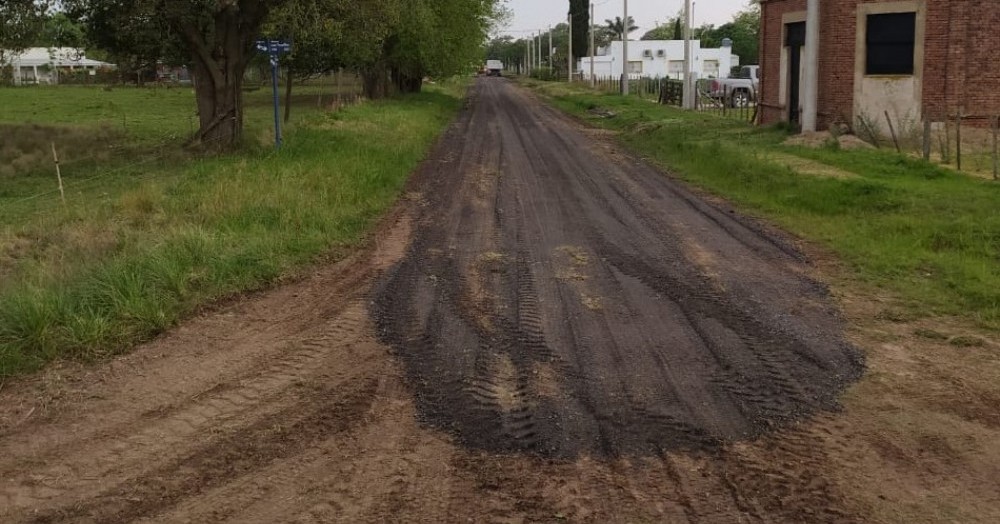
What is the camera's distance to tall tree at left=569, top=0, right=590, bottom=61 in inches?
3506

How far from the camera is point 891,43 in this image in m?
20.2

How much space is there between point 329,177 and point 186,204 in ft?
8.87

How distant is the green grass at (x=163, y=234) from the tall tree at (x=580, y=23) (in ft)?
243

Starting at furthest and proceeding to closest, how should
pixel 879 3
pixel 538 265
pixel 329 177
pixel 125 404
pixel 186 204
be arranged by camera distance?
pixel 879 3 < pixel 329 177 < pixel 186 204 < pixel 538 265 < pixel 125 404

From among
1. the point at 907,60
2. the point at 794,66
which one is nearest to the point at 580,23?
the point at 794,66

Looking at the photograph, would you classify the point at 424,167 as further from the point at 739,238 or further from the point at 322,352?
the point at 322,352

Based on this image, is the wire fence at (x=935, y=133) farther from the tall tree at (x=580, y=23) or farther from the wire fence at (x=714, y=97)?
the tall tree at (x=580, y=23)

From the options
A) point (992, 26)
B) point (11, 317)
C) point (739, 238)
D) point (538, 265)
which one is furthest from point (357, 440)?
point (992, 26)

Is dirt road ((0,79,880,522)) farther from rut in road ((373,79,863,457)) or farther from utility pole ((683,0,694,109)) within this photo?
utility pole ((683,0,694,109))

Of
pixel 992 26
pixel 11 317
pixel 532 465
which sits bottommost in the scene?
pixel 532 465

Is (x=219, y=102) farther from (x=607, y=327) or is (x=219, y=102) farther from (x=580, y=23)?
(x=580, y=23)

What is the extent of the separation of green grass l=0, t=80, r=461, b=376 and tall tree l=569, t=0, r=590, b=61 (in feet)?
243

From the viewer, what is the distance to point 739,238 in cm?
1084

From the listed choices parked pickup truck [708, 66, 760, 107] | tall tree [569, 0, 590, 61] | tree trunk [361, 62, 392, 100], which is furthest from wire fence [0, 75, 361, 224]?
tall tree [569, 0, 590, 61]
